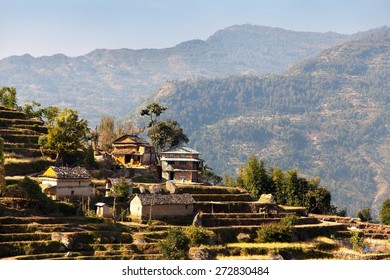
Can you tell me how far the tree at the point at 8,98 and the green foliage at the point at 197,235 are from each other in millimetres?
40375

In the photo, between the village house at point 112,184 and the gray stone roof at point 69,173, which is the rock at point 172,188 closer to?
the village house at point 112,184

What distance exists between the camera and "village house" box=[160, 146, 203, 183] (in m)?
74.1

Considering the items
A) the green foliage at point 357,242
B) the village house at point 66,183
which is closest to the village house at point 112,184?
the village house at point 66,183

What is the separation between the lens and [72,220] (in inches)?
2069

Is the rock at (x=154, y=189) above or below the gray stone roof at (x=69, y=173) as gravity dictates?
below

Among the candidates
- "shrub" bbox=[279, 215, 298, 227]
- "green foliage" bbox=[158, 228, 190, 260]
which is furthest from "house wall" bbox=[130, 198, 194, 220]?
"shrub" bbox=[279, 215, 298, 227]

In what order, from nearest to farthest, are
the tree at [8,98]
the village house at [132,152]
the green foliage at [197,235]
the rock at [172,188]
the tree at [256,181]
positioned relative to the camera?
the green foliage at [197,235] < the rock at [172,188] < the village house at [132,152] < the tree at [256,181] < the tree at [8,98]

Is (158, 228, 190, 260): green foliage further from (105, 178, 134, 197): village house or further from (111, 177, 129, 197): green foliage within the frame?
(105, 178, 134, 197): village house

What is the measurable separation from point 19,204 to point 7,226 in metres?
4.41

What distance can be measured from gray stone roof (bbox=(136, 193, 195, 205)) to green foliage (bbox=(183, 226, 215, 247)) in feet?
14.7

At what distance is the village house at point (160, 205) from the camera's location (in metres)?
57.8

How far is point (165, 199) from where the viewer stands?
59.4 metres

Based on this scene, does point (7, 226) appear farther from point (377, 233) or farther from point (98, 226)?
point (377, 233)
